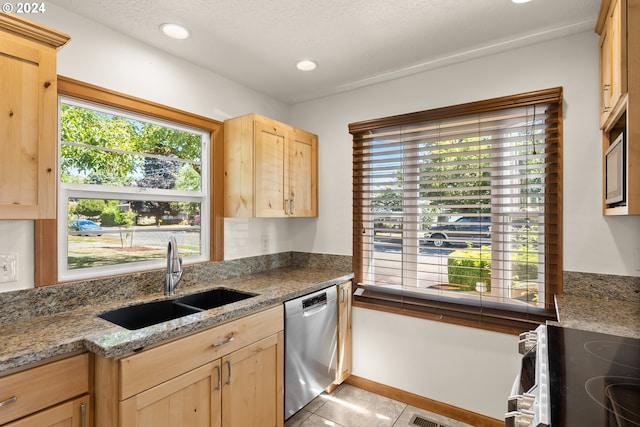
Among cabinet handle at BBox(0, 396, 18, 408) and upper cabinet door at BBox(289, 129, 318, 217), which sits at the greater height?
upper cabinet door at BBox(289, 129, 318, 217)

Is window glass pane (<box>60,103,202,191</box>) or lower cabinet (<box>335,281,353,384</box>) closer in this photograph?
window glass pane (<box>60,103,202,191</box>)

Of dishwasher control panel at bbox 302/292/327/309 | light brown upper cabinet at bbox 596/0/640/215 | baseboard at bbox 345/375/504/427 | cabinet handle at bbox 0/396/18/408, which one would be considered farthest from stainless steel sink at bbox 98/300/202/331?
light brown upper cabinet at bbox 596/0/640/215

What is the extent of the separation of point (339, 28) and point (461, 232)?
1.56m

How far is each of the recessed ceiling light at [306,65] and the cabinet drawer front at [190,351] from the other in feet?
5.60

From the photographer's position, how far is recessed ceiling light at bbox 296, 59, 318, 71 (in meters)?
2.39

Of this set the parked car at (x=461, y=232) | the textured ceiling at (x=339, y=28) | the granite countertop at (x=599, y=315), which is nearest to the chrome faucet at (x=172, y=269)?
the textured ceiling at (x=339, y=28)

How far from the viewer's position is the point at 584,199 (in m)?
1.99

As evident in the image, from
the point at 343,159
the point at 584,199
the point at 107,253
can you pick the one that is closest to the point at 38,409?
the point at 107,253

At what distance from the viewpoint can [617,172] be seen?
1.52m

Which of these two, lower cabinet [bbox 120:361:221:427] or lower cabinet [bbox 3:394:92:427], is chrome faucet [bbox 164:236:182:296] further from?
lower cabinet [bbox 3:394:92:427]

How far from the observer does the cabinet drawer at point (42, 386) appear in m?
1.14

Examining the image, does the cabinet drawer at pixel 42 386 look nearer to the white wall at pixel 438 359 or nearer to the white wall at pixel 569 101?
the white wall at pixel 438 359

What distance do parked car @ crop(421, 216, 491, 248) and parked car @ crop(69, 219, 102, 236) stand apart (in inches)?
85.7

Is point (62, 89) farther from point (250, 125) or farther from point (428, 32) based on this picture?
point (428, 32)
